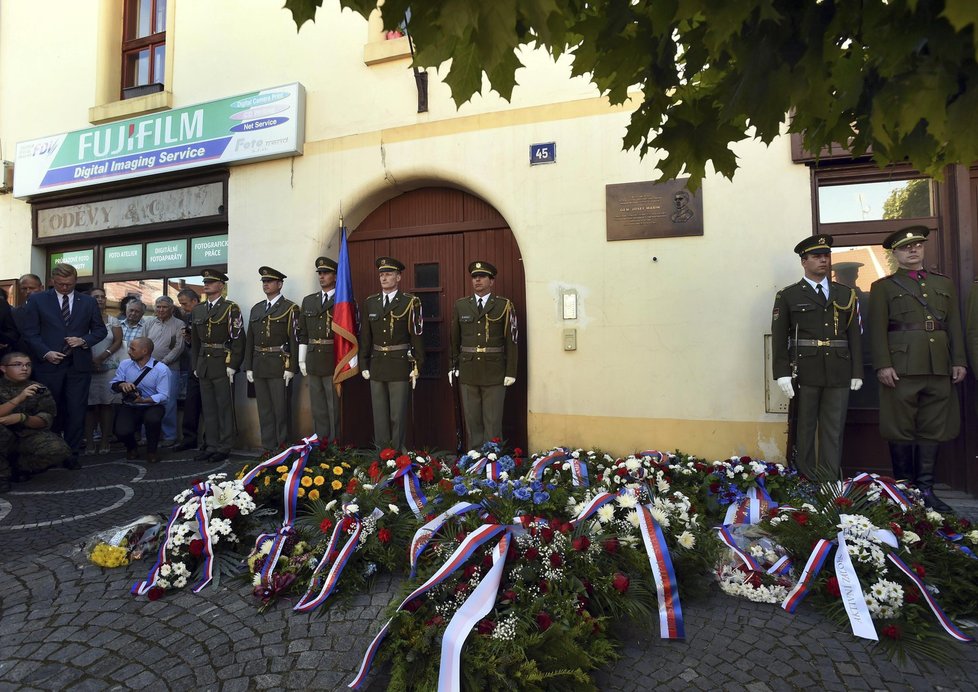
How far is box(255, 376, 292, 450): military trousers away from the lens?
5430 millimetres

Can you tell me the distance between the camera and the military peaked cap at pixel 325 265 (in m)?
5.44

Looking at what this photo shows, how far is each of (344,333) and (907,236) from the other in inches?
187

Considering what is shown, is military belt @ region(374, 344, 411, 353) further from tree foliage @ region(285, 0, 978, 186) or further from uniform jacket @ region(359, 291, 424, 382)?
tree foliage @ region(285, 0, 978, 186)

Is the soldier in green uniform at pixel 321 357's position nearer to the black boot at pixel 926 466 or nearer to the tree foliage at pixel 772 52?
the tree foliage at pixel 772 52

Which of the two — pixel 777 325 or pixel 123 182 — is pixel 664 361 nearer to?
pixel 777 325

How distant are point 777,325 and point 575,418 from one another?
1.84 m

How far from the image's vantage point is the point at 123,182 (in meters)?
6.68

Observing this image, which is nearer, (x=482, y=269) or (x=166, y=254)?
(x=482, y=269)

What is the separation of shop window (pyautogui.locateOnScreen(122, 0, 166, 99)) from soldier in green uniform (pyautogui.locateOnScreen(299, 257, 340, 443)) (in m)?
4.40

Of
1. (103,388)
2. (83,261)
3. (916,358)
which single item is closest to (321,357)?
(103,388)

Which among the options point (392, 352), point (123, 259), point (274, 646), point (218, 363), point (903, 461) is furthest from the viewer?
point (123, 259)

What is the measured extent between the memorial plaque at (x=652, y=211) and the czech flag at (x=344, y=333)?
8.70 ft

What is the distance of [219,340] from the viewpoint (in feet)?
18.5

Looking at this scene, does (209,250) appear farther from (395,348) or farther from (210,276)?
(395,348)
